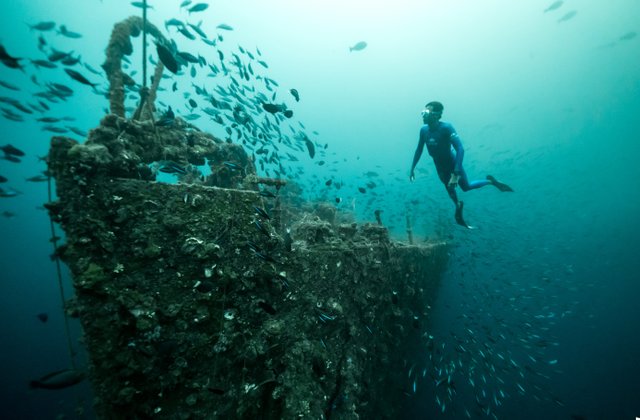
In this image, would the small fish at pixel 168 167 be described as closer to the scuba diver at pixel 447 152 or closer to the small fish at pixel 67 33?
the scuba diver at pixel 447 152

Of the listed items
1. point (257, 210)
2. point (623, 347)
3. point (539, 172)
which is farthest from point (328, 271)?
point (539, 172)

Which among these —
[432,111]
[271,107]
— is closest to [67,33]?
[271,107]

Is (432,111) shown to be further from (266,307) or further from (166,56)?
(266,307)

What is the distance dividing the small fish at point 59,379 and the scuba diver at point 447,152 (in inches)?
324

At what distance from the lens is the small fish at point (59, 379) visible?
2.72 meters

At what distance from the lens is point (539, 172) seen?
111375mm

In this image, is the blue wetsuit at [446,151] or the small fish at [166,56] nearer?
the small fish at [166,56]

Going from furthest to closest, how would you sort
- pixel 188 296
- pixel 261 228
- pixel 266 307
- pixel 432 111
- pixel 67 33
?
1. pixel 432 111
2. pixel 67 33
3. pixel 261 228
4. pixel 266 307
5. pixel 188 296

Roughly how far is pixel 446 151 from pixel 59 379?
10033 mm

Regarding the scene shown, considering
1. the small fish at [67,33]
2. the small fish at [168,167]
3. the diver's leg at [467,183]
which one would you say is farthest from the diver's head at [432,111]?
the small fish at [67,33]

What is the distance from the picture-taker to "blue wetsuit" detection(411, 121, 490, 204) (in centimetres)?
815

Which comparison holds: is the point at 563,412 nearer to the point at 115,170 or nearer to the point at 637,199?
the point at 115,170

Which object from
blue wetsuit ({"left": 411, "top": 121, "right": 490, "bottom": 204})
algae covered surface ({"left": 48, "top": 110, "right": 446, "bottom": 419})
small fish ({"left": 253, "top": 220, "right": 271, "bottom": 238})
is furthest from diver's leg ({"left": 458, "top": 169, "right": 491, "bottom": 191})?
small fish ({"left": 253, "top": 220, "right": 271, "bottom": 238})

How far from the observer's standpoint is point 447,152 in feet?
28.7
